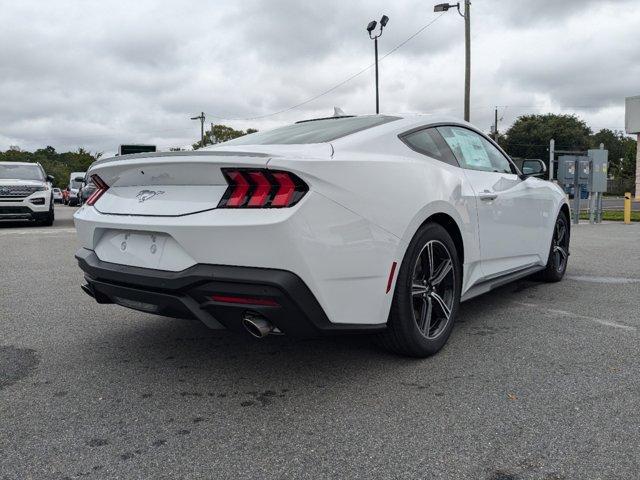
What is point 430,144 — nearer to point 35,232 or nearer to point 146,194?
point 146,194

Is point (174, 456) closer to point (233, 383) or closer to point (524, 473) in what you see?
point (233, 383)

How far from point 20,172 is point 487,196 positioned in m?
13.0

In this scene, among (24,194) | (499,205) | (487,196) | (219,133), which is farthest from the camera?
(219,133)

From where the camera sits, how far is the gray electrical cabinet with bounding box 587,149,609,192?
15.5 metres

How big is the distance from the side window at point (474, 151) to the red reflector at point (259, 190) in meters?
1.67

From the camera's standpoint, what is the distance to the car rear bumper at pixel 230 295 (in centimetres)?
238

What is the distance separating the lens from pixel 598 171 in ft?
51.4

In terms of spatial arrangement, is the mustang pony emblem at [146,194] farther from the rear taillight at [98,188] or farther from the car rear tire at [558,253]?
the car rear tire at [558,253]

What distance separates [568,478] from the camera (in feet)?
6.43

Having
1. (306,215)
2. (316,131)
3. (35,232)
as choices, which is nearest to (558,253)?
(316,131)

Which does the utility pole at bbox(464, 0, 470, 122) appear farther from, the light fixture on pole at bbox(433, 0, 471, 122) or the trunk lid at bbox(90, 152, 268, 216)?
the trunk lid at bbox(90, 152, 268, 216)

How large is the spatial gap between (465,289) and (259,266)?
5.56 feet

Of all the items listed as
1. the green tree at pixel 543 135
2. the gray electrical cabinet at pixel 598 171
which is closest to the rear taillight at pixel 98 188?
the gray electrical cabinet at pixel 598 171

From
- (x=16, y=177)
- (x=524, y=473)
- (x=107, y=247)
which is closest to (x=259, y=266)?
(x=107, y=247)
